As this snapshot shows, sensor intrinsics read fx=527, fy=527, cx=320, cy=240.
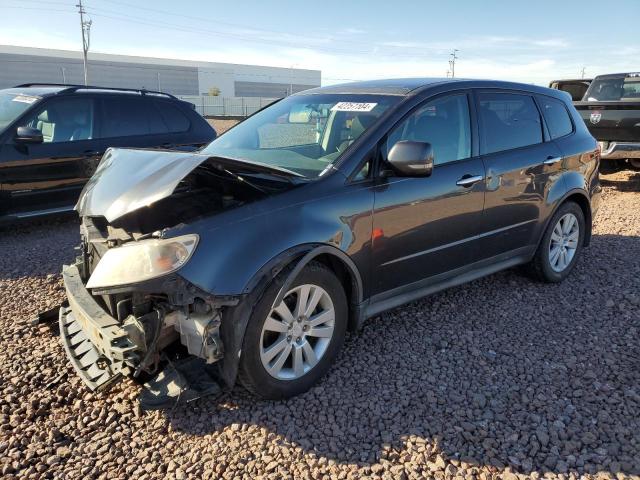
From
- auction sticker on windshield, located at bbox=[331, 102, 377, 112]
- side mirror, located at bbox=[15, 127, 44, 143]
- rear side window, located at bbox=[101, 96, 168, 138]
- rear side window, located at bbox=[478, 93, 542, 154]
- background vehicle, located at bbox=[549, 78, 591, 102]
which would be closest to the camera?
auction sticker on windshield, located at bbox=[331, 102, 377, 112]

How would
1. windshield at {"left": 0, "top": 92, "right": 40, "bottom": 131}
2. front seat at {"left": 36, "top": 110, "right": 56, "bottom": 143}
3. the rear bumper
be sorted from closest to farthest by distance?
1. windshield at {"left": 0, "top": 92, "right": 40, "bottom": 131}
2. front seat at {"left": 36, "top": 110, "right": 56, "bottom": 143}
3. the rear bumper

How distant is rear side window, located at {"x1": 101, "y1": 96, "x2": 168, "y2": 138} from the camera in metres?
7.01

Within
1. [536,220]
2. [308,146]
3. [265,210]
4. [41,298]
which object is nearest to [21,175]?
[41,298]

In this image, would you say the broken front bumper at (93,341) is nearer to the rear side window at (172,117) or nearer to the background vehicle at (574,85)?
the rear side window at (172,117)

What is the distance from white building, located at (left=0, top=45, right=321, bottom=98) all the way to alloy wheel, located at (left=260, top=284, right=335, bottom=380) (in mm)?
59788

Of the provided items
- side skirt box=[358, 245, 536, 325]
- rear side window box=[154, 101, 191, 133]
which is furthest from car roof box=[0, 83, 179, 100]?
side skirt box=[358, 245, 536, 325]

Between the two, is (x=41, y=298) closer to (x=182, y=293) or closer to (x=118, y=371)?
(x=118, y=371)

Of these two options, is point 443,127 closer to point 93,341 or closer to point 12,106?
point 93,341

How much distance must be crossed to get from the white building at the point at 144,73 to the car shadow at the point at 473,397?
5964cm

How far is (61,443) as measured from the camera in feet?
8.94

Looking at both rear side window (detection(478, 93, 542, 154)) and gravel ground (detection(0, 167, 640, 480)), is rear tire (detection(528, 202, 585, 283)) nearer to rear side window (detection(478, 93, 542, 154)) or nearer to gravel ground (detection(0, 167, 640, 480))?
gravel ground (detection(0, 167, 640, 480))

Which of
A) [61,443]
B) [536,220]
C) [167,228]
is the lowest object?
[61,443]

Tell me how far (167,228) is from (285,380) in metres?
1.09

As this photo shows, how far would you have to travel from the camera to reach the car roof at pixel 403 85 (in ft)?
12.7
